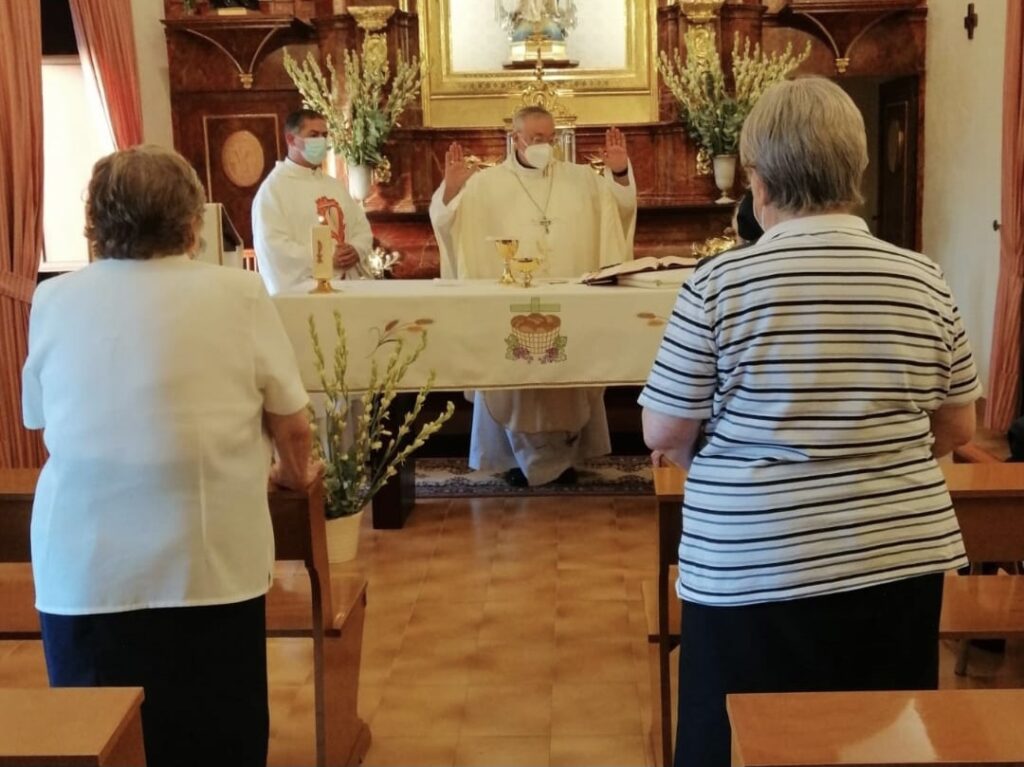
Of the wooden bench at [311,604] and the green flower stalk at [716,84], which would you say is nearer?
the wooden bench at [311,604]

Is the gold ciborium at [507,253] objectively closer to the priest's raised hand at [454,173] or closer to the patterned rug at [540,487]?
the priest's raised hand at [454,173]

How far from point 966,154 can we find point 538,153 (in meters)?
3.26

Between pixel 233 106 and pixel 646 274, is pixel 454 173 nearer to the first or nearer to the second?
pixel 646 274

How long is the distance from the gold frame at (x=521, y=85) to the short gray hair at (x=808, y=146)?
6248mm

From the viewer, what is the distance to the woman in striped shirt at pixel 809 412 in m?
1.78

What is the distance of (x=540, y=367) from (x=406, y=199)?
3.40m

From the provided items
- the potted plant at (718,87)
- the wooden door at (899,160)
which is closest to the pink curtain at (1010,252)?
the potted plant at (718,87)

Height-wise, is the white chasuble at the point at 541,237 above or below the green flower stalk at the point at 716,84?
below

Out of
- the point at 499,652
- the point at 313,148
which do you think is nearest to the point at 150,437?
the point at 499,652

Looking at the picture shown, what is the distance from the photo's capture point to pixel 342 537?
3.81m

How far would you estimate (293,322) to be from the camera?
4.74 m

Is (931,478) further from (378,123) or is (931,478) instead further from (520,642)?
(378,123)

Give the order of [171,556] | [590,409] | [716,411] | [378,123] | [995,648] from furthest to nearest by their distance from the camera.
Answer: [378,123] → [590,409] → [995,648] → [171,556] → [716,411]

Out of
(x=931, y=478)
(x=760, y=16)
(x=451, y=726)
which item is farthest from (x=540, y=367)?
(x=760, y=16)
